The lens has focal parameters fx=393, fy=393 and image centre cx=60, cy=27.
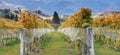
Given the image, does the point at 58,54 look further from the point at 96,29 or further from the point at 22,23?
the point at 96,29

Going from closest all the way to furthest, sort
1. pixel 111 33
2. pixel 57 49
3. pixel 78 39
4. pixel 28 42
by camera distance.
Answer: pixel 28 42 < pixel 78 39 < pixel 111 33 < pixel 57 49

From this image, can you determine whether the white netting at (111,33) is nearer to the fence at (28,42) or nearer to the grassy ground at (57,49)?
the grassy ground at (57,49)

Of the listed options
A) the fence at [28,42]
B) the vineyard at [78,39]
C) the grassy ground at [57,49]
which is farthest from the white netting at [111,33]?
→ the fence at [28,42]

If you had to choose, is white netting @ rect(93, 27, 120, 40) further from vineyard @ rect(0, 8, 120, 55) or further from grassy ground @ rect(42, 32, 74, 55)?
grassy ground @ rect(42, 32, 74, 55)

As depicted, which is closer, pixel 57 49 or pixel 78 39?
pixel 78 39

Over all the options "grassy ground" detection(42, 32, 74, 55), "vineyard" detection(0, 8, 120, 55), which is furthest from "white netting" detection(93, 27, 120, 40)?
"grassy ground" detection(42, 32, 74, 55)

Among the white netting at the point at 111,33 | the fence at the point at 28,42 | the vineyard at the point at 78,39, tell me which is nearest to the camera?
the fence at the point at 28,42

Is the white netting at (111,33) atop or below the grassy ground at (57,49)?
atop

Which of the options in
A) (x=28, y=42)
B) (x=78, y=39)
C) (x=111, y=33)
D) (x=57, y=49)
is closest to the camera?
(x=28, y=42)

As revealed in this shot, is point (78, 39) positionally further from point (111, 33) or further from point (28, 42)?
point (111, 33)

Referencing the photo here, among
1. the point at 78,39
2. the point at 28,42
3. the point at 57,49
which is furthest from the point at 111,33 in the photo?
the point at 28,42

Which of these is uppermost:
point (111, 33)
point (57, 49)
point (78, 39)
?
point (111, 33)

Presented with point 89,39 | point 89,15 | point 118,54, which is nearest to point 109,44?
point 89,15

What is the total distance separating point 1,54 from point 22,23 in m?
18.1
